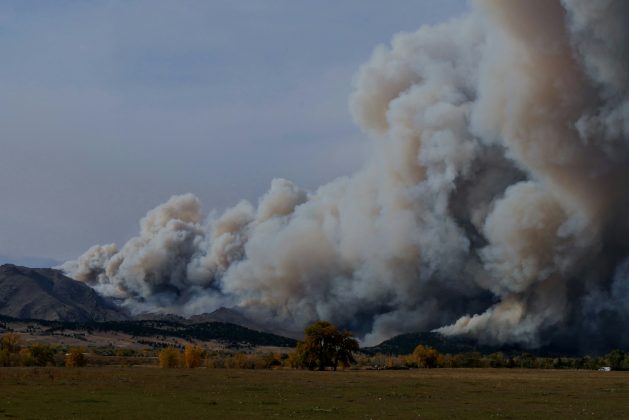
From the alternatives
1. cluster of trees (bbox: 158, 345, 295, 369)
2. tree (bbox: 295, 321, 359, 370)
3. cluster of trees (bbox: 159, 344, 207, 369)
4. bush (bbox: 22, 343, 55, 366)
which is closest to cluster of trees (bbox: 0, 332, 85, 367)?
bush (bbox: 22, 343, 55, 366)

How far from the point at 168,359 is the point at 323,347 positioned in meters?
24.4

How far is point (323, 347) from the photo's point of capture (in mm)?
113938

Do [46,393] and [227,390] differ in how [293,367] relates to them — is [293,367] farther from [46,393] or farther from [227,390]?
[46,393]

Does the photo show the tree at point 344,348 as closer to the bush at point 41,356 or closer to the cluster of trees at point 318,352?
the cluster of trees at point 318,352

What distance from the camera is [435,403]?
47000mm

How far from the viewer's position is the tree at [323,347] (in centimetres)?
11338

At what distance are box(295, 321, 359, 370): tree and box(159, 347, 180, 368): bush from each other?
19357mm

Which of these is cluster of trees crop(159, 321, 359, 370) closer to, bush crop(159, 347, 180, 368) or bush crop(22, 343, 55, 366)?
bush crop(159, 347, 180, 368)

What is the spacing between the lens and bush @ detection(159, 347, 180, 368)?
111125 millimetres

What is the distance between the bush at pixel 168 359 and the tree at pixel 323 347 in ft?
63.5

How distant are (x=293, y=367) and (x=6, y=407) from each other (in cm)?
8344

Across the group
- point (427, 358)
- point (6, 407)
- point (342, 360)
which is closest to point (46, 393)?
point (6, 407)

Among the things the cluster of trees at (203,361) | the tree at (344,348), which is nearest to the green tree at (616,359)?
the tree at (344,348)

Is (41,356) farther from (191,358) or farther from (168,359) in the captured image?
(191,358)
